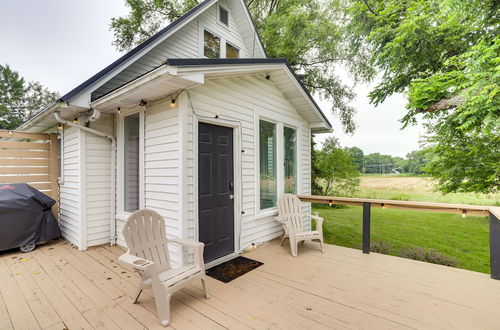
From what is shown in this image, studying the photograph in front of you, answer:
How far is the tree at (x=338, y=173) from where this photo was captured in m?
11.5

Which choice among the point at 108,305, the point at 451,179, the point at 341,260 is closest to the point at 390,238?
the point at 451,179

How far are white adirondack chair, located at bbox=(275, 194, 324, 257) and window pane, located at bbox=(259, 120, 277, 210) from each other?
28 centimetres

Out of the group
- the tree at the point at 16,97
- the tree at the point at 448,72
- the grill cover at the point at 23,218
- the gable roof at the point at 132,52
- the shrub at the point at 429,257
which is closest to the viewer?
the gable roof at the point at 132,52

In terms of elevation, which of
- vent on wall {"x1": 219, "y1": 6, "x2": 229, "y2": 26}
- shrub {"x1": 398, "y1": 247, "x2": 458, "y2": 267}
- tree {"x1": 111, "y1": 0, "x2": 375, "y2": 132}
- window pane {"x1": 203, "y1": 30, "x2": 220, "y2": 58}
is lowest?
shrub {"x1": 398, "y1": 247, "x2": 458, "y2": 267}

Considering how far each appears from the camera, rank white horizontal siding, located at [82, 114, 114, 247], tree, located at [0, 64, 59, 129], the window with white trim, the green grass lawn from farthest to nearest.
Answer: tree, located at [0, 64, 59, 129], the window with white trim, the green grass lawn, white horizontal siding, located at [82, 114, 114, 247]

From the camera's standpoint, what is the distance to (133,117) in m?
3.84

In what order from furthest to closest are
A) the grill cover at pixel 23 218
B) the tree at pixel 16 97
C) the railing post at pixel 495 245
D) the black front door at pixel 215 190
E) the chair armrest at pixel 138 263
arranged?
the tree at pixel 16 97 → the grill cover at pixel 23 218 → the black front door at pixel 215 190 → the railing post at pixel 495 245 → the chair armrest at pixel 138 263

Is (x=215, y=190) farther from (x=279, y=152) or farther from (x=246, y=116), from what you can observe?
(x=279, y=152)

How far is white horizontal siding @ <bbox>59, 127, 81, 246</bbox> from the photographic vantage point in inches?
157

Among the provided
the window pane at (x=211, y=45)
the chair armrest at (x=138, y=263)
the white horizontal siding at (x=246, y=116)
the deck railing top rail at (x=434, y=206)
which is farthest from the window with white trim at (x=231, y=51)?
the chair armrest at (x=138, y=263)

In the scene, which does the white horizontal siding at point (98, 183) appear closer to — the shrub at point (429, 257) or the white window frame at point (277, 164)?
the white window frame at point (277, 164)

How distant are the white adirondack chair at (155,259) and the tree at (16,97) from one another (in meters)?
23.8

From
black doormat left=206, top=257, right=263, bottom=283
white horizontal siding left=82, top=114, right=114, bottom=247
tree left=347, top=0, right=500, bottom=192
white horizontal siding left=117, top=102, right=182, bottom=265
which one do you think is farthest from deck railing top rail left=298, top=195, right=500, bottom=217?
white horizontal siding left=82, top=114, right=114, bottom=247

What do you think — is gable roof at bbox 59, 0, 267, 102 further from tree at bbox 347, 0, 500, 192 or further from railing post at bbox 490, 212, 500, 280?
railing post at bbox 490, 212, 500, 280
